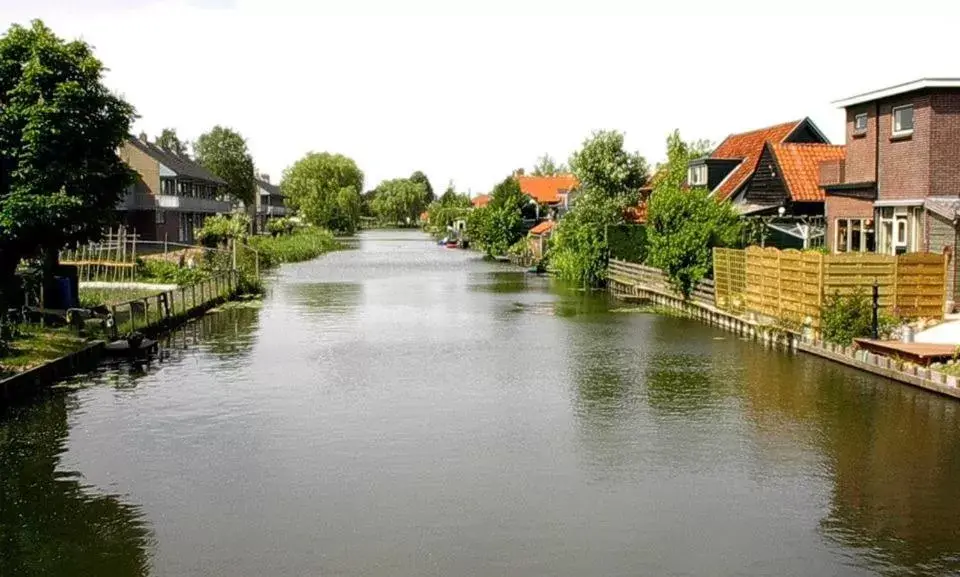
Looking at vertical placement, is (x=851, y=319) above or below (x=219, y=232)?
below

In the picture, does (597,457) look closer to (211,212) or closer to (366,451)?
(366,451)

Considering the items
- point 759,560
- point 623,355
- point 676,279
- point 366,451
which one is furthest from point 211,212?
point 759,560

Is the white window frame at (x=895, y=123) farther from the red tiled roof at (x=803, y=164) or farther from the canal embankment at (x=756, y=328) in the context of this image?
the red tiled roof at (x=803, y=164)

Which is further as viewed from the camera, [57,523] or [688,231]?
[688,231]

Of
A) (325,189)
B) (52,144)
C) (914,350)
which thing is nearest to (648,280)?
(914,350)

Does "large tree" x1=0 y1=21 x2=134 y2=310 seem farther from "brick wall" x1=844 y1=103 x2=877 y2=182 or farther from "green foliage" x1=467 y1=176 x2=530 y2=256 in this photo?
"green foliage" x1=467 y1=176 x2=530 y2=256

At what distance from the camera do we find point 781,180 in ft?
151

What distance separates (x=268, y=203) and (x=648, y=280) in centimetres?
11822

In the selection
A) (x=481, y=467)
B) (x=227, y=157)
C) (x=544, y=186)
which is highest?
(x=227, y=157)

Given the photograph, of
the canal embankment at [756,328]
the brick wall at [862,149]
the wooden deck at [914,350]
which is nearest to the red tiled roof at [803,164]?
the canal embankment at [756,328]

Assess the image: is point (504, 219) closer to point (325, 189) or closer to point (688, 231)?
point (688, 231)

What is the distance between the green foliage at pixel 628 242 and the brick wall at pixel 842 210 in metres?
16.4

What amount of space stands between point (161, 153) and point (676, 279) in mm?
61011

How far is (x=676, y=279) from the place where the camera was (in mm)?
41656
